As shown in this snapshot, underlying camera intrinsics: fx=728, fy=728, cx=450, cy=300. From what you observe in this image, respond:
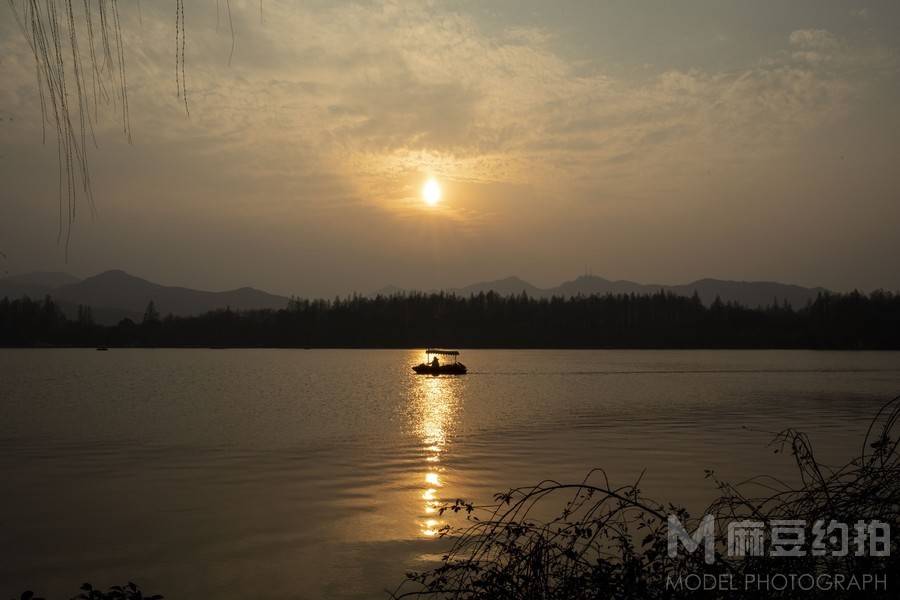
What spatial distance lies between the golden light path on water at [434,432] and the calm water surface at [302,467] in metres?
0.15

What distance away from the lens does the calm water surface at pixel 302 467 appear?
1245 cm

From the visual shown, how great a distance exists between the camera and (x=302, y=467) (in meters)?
22.9

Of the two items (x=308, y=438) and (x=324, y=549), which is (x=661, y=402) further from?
(x=324, y=549)

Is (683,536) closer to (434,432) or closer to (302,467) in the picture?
(302,467)

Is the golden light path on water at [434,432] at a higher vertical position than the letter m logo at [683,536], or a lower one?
lower

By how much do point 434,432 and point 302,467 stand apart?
36.3 feet
